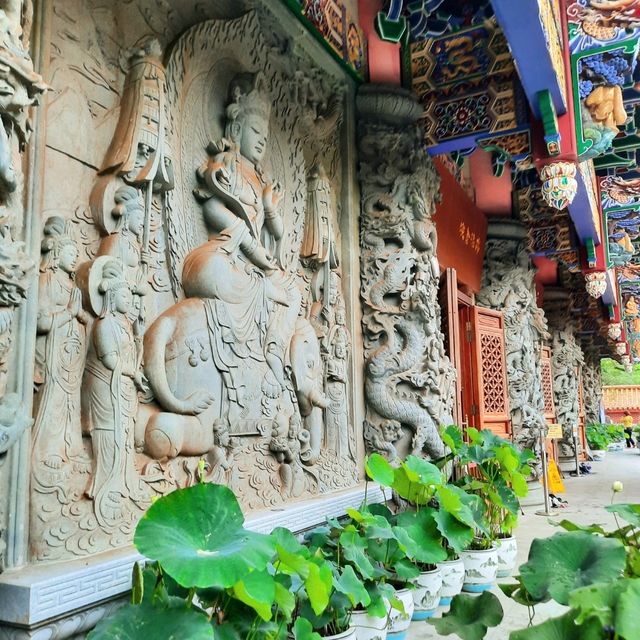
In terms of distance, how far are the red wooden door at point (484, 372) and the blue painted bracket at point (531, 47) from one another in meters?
3.14

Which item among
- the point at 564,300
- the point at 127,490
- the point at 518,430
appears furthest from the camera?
the point at 564,300

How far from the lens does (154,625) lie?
1.64 metres

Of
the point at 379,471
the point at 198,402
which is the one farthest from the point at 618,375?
the point at 198,402

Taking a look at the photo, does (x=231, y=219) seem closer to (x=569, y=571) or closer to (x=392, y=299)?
(x=392, y=299)

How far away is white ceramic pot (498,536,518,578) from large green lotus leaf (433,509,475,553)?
1040 millimetres

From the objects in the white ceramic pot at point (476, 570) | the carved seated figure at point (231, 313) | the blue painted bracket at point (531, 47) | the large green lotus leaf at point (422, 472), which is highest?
the blue painted bracket at point (531, 47)

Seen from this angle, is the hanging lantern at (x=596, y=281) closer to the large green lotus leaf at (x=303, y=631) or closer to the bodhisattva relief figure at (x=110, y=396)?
the bodhisattva relief figure at (x=110, y=396)

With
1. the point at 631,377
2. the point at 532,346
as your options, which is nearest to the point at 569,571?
the point at 532,346

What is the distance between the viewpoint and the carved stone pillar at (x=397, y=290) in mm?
4668

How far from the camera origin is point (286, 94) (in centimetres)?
404

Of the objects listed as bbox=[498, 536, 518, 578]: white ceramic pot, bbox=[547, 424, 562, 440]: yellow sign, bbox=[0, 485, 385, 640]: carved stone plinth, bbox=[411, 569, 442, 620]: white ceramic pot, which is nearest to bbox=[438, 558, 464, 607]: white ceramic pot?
bbox=[411, 569, 442, 620]: white ceramic pot

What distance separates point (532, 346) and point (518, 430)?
1.36m

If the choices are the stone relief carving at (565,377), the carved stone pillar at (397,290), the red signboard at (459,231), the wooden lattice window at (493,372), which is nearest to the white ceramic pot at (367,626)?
the carved stone pillar at (397,290)

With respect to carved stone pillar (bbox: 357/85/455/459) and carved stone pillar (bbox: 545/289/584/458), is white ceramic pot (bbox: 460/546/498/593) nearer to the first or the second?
carved stone pillar (bbox: 357/85/455/459)
